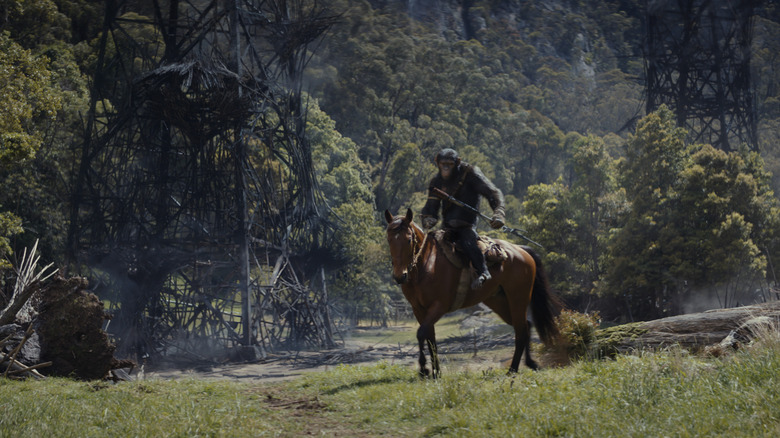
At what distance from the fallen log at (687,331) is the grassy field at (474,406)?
2.19 metres

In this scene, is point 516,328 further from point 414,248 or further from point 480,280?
point 414,248

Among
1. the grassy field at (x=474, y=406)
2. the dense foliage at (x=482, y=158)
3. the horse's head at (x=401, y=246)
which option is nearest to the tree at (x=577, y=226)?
the dense foliage at (x=482, y=158)

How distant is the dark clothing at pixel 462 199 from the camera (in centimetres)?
1014

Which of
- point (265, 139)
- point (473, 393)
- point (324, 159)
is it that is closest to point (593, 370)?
point (473, 393)

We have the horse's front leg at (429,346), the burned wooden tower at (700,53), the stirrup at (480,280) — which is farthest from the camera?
the burned wooden tower at (700,53)

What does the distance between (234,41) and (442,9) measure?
7925cm

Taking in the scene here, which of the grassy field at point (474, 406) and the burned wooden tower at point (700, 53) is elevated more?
the burned wooden tower at point (700, 53)

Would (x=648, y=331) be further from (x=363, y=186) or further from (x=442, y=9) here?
(x=442, y=9)

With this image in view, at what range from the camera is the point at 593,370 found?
8.17 meters

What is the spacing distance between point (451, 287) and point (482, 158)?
51.8m

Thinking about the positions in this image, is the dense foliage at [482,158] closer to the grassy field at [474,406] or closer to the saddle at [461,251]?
the grassy field at [474,406]

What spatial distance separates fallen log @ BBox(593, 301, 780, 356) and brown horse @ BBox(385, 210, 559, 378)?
1.04m

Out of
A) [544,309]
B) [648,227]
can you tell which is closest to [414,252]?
[544,309]

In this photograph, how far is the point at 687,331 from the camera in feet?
34.6
